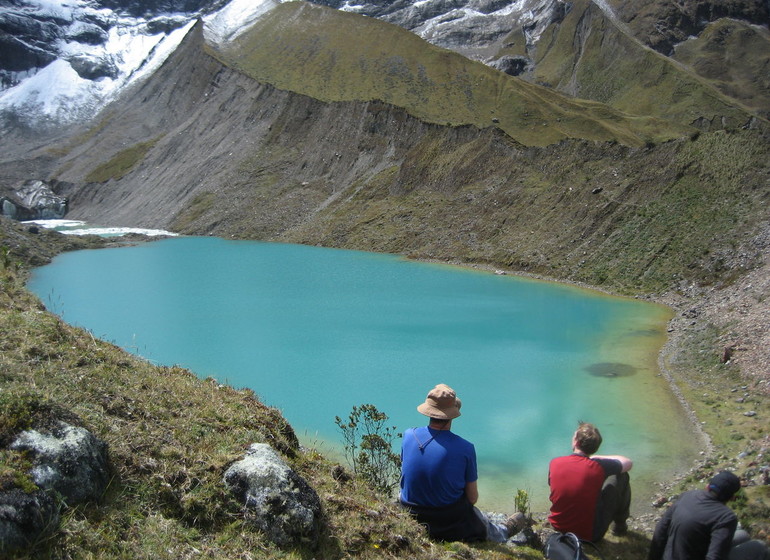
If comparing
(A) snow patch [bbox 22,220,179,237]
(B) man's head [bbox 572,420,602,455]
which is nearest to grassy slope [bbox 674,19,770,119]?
(A) snow patch [bbox 22,220,179,237]

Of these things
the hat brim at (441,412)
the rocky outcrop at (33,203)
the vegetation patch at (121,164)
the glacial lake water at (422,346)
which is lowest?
the rocky outcrop at (33,203)

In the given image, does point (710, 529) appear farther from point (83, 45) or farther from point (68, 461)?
point (83, 45)

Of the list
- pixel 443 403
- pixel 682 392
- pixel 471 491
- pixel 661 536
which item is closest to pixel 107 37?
pixel 682 392

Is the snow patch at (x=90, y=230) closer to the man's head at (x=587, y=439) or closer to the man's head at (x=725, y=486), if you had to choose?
the man's head at (x=587, y=439)

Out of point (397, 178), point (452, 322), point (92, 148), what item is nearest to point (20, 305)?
point (452, 322)

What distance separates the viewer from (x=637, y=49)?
411ft

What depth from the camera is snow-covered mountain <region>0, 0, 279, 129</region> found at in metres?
124

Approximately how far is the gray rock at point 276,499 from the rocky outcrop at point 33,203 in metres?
83.0

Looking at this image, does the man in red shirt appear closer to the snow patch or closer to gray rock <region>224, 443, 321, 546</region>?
gray rock <region>224, 443, 321, 546</region>

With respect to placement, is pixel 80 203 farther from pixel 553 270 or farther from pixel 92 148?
pixel 553 270

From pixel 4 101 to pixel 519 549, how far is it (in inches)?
5826

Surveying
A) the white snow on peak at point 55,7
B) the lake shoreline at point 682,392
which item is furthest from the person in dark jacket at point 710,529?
the white snow on peak at point 55,7

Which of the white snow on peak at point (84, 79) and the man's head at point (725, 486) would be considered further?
the white snow on peak at point (84, 79)

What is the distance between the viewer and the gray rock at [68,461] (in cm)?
430
